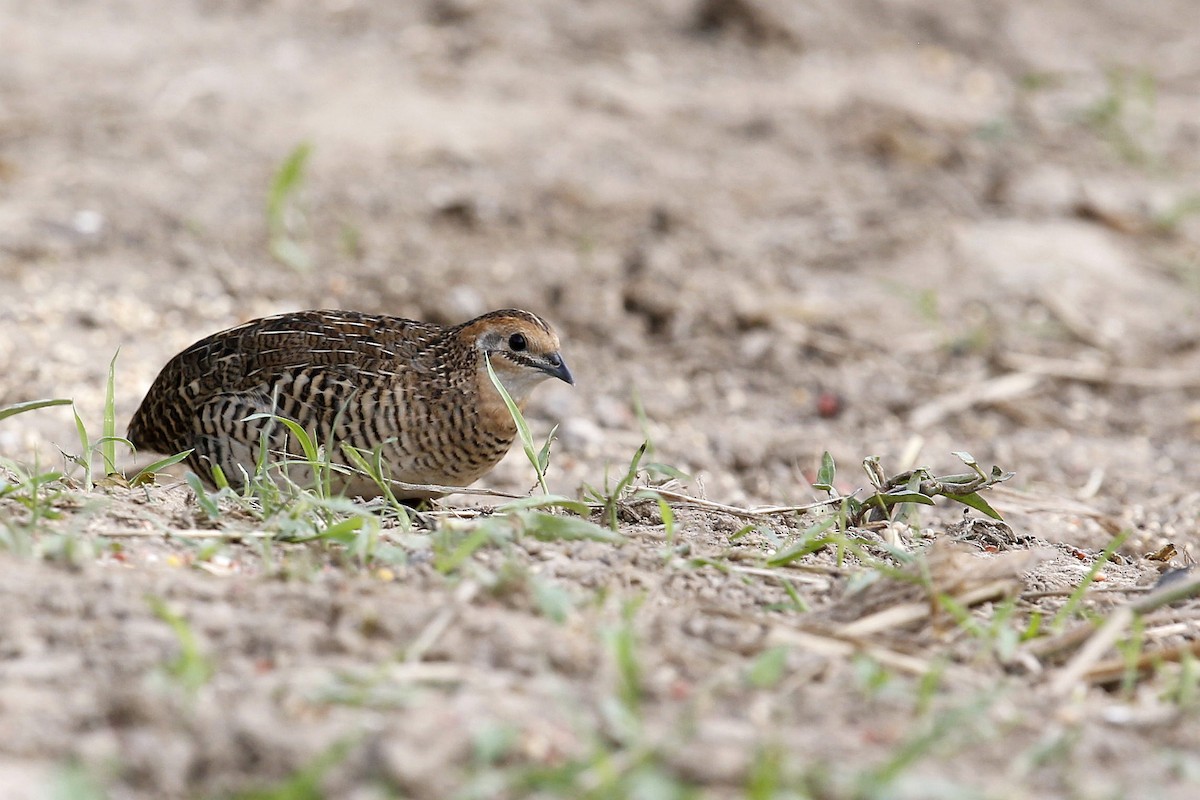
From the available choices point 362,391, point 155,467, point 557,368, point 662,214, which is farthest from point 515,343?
point 662,214

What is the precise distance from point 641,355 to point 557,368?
2.27 metres

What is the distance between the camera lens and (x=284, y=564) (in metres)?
3.47

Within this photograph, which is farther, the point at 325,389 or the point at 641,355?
the point at 641,355

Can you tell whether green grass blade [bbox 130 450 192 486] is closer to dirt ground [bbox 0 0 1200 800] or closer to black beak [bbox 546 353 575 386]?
dirt ground [bbox 0 0 1200 800]

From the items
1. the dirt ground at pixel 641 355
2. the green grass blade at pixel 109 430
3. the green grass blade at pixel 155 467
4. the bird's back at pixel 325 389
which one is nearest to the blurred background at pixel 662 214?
the dirt ground at pixel 641 355

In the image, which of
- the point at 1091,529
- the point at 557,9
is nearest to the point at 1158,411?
the point at 1091,529

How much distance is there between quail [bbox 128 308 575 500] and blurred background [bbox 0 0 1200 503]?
3.26ft

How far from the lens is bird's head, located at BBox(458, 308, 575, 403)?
5.16 meters

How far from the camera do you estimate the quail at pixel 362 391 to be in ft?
15.9

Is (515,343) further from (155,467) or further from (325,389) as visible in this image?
(155,467)

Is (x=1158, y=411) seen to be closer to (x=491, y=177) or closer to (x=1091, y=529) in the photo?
(x=1091, y=529)

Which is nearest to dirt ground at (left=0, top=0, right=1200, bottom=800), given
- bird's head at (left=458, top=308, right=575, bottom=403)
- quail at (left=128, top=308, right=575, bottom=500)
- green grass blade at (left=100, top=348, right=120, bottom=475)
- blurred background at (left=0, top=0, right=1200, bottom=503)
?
blurred background at (left=0, top=0, right=1200, bottom=503)

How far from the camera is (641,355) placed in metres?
7.41

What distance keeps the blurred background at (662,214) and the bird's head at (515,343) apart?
935 mm
